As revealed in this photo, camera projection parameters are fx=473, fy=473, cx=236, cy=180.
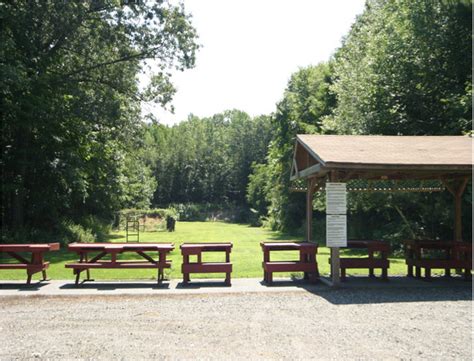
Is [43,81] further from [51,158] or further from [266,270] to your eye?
[266,270]

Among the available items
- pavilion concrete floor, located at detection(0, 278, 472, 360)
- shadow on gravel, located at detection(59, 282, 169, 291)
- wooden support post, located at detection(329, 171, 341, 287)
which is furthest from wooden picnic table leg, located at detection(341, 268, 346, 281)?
shadow on gravel, located at detection(59, 282, 169, 291)

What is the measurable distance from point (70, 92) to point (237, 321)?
1770 cm

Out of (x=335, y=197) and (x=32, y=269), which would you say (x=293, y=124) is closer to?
(x=335, y=197)

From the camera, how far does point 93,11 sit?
20.7 meters

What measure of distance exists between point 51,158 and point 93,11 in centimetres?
731

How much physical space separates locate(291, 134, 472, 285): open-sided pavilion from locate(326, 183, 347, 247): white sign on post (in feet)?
0.67

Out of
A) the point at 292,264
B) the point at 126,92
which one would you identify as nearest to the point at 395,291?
the point at 292,264

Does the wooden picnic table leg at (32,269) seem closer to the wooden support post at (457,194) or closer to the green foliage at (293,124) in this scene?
the wooden support post at (457,194)

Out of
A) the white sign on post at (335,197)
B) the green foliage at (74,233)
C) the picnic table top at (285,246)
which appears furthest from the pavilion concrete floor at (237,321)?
the green foliage at (74,233)

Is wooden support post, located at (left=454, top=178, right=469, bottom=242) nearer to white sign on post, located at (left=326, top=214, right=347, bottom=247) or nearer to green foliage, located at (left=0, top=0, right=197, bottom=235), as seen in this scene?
white sign on post, located at (left=326, top=214, right=347, bottom=247)

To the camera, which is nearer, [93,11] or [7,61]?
[7,61]

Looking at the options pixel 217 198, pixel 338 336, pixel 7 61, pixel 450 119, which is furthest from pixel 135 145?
pixel 217 198

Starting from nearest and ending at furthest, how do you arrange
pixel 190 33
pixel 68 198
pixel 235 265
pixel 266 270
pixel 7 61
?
pixel 266 270 < pixel 235 265 < pixel 7 61 < pixel 190 33 < pixel 68 198

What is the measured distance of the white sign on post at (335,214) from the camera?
10.3 metres
